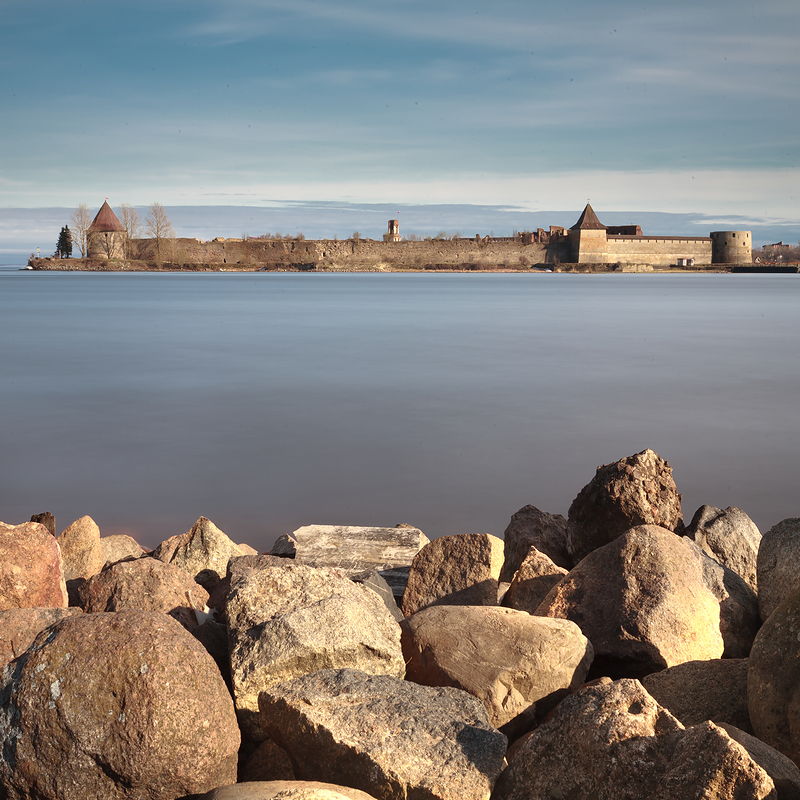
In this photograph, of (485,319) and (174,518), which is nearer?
(174,518)

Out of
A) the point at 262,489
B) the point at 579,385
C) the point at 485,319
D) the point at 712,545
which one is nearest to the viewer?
the point at 712,545

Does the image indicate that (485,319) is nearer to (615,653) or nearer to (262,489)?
(262,489)

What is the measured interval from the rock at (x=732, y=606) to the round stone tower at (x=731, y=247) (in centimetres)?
8008

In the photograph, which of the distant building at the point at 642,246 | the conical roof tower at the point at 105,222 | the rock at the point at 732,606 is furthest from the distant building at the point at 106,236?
the rock at the point at 732,606

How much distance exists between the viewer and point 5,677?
8.32ft

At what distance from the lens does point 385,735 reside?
249cm

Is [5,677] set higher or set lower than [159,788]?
higher

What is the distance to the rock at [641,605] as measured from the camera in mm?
3309

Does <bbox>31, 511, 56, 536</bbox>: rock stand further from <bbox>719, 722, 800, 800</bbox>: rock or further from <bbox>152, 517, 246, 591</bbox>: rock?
<bbox>719, 722, 800, 800</bbox>: rock

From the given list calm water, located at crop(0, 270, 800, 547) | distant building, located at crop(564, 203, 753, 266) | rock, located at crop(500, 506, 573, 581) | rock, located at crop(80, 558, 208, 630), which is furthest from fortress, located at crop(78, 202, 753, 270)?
rock, located at crop(80, 558, 208, 630)

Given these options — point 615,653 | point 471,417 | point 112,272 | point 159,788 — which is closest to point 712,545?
point 615,653

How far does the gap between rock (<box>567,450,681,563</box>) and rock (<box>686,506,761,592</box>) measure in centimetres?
23

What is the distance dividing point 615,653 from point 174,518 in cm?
491

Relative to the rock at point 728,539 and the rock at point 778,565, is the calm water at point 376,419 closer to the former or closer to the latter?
the rock at point 728,539
